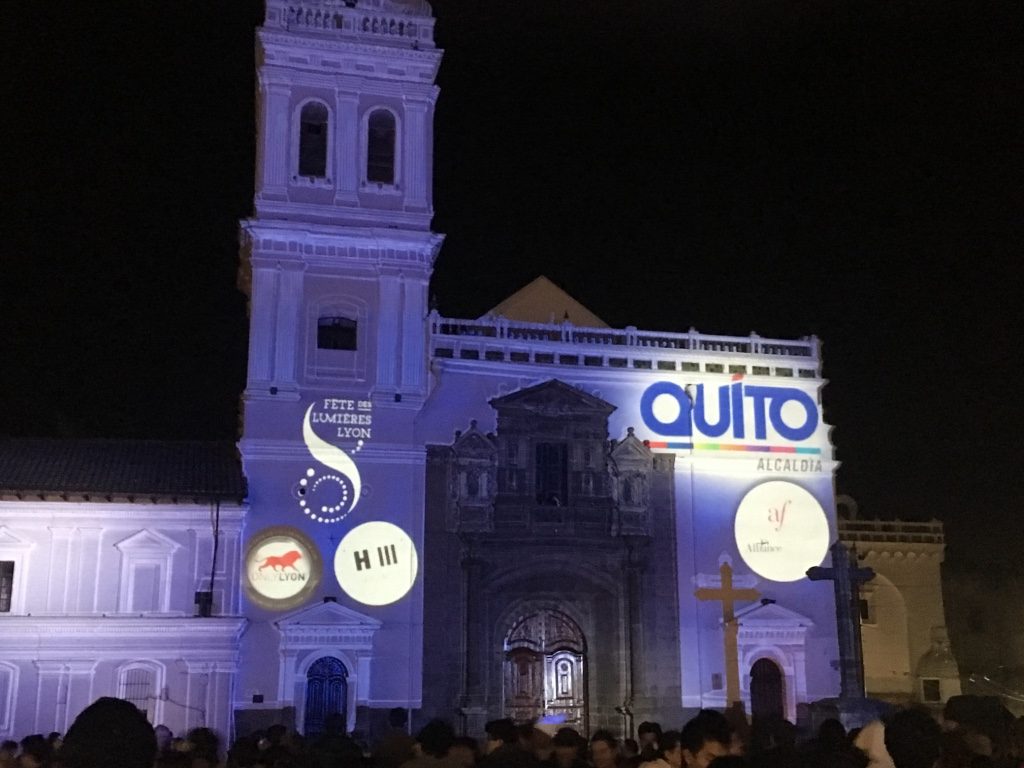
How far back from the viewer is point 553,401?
32094 millimetres

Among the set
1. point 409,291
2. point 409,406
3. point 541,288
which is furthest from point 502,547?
point 541,288

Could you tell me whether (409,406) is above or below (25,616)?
above

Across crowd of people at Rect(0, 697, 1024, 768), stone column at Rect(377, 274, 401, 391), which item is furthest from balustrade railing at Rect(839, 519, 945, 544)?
crowd of people at Rect(0, 697, 1024, 768)

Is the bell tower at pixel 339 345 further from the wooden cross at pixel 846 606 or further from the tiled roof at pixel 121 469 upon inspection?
the wooden cross at pixel 846 606

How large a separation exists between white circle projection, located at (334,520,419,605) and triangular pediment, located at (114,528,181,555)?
4.21 m

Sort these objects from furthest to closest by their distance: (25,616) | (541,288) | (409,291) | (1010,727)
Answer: (541,288)
(409,291)
(25,616)
(1010,727)

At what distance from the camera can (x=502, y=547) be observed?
31.0 meters

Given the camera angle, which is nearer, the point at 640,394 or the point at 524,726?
the point at 524,726

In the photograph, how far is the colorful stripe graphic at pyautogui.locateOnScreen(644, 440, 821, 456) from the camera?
3264cm

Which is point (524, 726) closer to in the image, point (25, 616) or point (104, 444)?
point (25, 616)

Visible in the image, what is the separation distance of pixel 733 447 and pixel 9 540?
19462mm

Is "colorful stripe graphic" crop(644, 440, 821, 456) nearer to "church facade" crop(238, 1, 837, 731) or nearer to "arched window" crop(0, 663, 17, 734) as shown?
"church facade" crop(238, 1, 837, 731)

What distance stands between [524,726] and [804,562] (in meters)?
22.2

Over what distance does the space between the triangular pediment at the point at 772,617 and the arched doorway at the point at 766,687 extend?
1089mm
